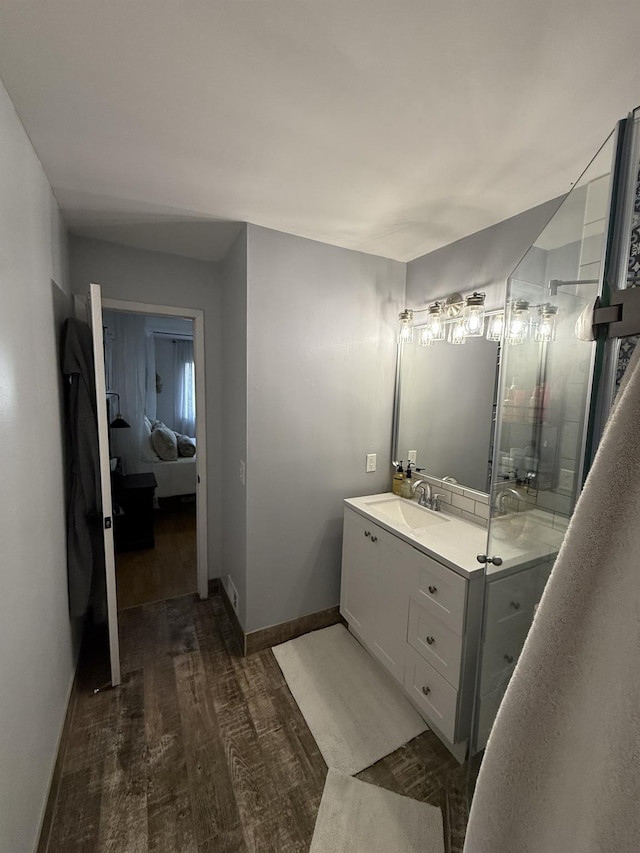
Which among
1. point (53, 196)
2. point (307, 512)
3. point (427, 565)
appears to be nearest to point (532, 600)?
point (427, 565)

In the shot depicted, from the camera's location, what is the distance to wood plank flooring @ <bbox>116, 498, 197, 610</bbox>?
2707 mm

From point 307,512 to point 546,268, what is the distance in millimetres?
1732

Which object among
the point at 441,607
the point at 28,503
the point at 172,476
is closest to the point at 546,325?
the point at 441,607

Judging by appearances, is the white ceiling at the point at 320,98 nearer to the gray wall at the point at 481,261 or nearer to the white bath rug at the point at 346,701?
the gray wall at the point at 481,261

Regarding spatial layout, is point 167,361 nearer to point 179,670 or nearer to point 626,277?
point 179,670

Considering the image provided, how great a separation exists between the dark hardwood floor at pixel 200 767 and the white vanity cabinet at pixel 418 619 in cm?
25

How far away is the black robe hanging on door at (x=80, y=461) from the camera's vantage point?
1.82 metres

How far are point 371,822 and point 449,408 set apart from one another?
1.89 metres

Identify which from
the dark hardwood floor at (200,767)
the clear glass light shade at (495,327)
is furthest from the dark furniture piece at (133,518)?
the clear glass light shade at (495,327)

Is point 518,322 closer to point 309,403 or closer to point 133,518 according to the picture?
point 309,403

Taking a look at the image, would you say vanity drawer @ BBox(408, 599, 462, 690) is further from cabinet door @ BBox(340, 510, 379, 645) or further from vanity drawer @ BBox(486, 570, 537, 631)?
cabinet door @ BBox(340, 510, 379, 645)

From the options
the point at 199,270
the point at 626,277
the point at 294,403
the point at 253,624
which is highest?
the point at 199,270

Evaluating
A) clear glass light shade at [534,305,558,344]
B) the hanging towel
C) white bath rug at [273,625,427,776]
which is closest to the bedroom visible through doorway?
white bath rug at [273,625,427,776]

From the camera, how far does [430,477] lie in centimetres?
229
